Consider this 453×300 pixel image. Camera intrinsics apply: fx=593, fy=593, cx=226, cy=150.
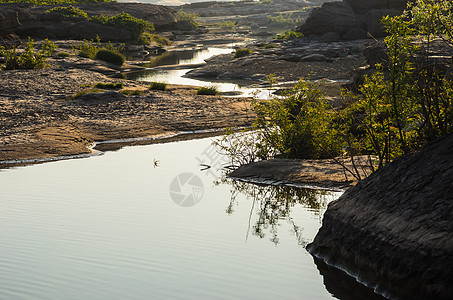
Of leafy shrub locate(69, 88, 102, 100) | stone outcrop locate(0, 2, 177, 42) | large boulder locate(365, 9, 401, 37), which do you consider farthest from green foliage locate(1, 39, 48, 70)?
large boulder locate(365, 9, 401, 37)

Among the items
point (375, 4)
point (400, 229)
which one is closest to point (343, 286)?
point (400, 229)

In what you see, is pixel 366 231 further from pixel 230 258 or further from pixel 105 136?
pixel 105 136

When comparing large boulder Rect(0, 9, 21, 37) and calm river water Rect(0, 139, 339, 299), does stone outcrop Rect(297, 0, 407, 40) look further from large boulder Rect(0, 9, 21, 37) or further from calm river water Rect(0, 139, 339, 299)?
calm river water Rect(0, 139, 339, 299)

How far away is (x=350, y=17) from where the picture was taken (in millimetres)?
51625

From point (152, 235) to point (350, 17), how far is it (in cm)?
4535

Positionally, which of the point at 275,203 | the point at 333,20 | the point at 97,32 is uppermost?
the point at 333,20

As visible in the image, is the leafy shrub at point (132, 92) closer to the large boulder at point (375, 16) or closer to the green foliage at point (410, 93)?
the green foliage at point (410, 93)

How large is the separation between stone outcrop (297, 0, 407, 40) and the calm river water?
124ft

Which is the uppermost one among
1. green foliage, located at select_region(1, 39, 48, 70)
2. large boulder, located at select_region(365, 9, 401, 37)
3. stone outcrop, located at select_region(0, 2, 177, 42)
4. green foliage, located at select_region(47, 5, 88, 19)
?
large boulder, located at select_region(365, 9, 401, 37)

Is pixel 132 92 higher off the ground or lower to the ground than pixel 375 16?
lower

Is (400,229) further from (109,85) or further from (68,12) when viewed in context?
(68,12)

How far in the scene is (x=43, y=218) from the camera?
11.0 meters

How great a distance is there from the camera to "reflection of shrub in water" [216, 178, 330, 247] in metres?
10.3

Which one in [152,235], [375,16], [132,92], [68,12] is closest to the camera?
[152,235]
